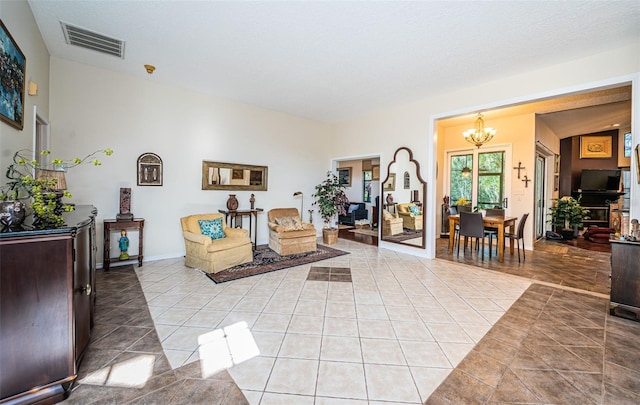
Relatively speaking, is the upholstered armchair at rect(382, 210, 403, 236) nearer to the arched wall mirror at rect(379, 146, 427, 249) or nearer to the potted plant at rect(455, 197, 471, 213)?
the arched wall mirror at rect(379, 146, 427, 249)

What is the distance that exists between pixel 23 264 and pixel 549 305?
4487 millimetres

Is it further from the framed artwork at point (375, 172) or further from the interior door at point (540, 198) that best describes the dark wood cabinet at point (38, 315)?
the interior door at point (540, 198)

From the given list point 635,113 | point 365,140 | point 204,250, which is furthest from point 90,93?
point 635,113

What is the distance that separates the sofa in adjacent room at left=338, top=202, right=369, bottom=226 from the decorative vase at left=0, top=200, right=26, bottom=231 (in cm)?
809

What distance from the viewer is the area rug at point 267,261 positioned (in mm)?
3720

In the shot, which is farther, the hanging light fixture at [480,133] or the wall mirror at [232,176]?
the hanging light fixture at [480,133]

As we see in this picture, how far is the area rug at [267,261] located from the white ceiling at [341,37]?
9.83 feet

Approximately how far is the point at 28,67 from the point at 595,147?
13040 millimetres

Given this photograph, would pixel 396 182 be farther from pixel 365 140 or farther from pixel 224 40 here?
pixel 224 40

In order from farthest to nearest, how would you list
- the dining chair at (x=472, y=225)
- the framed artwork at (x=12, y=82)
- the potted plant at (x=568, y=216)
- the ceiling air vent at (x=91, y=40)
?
1. the potted plant at (x=568, y=216)
2. the dining chair at (x=472, y=225)
3. the ceiling air vent at (x=91, y=40)
4. the framed artwork at (x=12, y=82)

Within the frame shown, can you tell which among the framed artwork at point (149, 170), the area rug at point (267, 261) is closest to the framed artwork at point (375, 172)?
the area rug at point (267, 261)

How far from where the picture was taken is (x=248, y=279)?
11.8ft

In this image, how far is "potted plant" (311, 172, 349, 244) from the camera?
19.9 feet

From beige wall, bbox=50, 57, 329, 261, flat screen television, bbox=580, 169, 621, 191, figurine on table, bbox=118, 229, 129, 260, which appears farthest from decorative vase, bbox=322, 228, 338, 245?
flat screen television, bbox=580, 169, 621, 191
